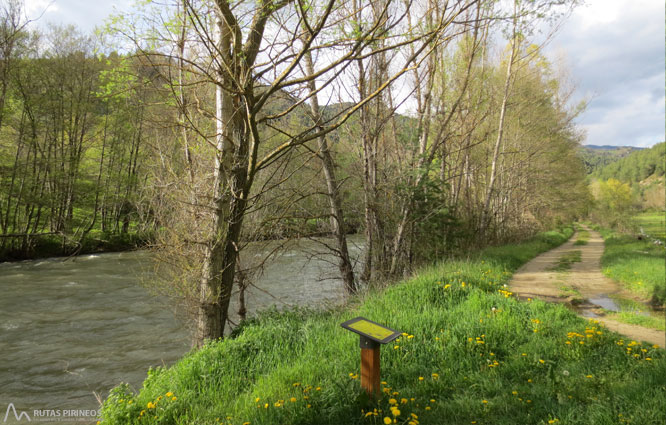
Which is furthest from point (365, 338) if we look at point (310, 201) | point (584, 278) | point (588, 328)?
point (584, 278)

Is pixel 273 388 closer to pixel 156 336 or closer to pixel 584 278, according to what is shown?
pixel 156 336

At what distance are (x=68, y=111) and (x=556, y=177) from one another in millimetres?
26254

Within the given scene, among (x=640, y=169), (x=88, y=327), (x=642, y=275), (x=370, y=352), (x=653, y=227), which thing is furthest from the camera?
(x=640, y=169)

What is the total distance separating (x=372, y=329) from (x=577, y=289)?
7.42 metres

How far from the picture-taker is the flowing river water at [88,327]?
5602 millimetres

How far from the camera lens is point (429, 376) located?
12.0 feet

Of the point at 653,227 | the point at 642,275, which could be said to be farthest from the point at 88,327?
the point at 653,227

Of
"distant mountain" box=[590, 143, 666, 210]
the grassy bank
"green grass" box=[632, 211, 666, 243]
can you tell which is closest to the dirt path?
the grassy bank

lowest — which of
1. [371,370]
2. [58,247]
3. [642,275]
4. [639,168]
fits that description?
[642,275]

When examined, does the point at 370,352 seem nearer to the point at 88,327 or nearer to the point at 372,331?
the point at 372,331

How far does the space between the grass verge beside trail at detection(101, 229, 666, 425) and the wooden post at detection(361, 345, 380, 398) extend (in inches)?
3.5

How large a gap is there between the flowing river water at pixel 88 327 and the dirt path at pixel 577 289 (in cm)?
406

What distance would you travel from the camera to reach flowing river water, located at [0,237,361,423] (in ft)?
18.4

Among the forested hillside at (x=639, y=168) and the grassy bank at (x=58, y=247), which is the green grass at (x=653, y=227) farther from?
the forested hillside at (x=639, y=168)
